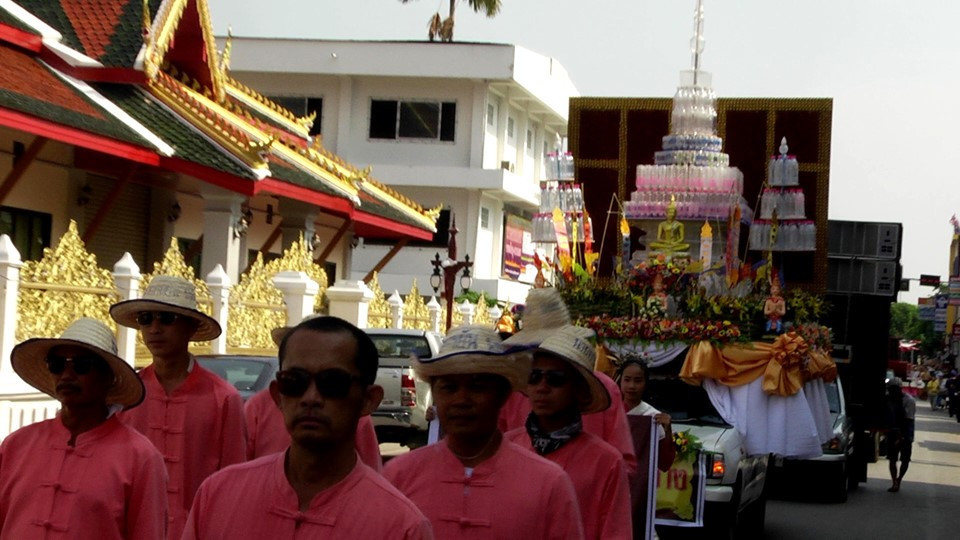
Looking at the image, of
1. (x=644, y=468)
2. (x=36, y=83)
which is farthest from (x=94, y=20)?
(x=644, y=468)

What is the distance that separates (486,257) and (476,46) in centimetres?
684

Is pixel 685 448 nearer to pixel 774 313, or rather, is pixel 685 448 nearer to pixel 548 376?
pixel 774 313

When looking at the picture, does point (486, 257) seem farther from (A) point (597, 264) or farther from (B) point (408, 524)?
→ (B) point (408, 524)

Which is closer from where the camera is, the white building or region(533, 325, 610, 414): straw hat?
region(533, 325, 610, 414): straw hat

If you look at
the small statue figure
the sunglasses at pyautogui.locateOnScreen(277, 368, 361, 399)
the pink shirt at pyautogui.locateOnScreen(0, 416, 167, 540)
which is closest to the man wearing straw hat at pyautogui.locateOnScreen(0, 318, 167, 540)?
the pink shirt at pyautogui.locateOnScreen(0, 416, 167, 540)

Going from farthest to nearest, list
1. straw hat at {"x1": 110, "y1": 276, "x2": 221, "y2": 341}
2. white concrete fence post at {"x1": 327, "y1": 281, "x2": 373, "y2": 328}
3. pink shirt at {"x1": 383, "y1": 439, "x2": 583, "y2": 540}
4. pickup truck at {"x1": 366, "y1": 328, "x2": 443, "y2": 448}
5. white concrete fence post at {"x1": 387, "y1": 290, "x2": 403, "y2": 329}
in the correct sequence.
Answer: white concrete fence post at {"x1": 387, "y1": 290, "x2": 403, "y2": 329} < white concrete fence post at {"x1": 327, "y1": 281, "x2": 373, "y2": 328} < pickup truck at {"x1": 366, "y1": 328, "x2": 443, "y2": 448} < straw hat at {"x1": 110, "y1": 276, "x2": 221, "y2": 341} < pink shirt at {"x1": 383, "y1": 439, "x2": 583, "y2": 540}

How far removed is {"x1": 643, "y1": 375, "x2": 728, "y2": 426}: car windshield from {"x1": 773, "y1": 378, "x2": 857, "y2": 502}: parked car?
12.1ft

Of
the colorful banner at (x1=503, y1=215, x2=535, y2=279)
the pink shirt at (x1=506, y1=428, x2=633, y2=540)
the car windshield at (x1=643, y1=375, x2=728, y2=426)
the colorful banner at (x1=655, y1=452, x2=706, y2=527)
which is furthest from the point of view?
the colorful banner at (x1=503, y1=215, x2=535, y2=279)

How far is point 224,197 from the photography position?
2452 centimetres

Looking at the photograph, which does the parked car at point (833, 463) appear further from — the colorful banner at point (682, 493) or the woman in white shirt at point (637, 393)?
the woman in white shirt at point (637, 393)

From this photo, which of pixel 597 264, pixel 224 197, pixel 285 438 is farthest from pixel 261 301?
pixel 285 438

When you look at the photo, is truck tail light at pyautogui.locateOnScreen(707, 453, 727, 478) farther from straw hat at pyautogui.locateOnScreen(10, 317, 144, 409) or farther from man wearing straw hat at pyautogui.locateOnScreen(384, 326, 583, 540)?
man wearing straw hat at pyautogui.locateOnScreen(384, 326, 583, 540)

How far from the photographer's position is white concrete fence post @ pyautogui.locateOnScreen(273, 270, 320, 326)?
76.5 ft

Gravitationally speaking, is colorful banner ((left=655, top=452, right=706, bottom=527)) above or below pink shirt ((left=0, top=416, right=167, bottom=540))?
below
